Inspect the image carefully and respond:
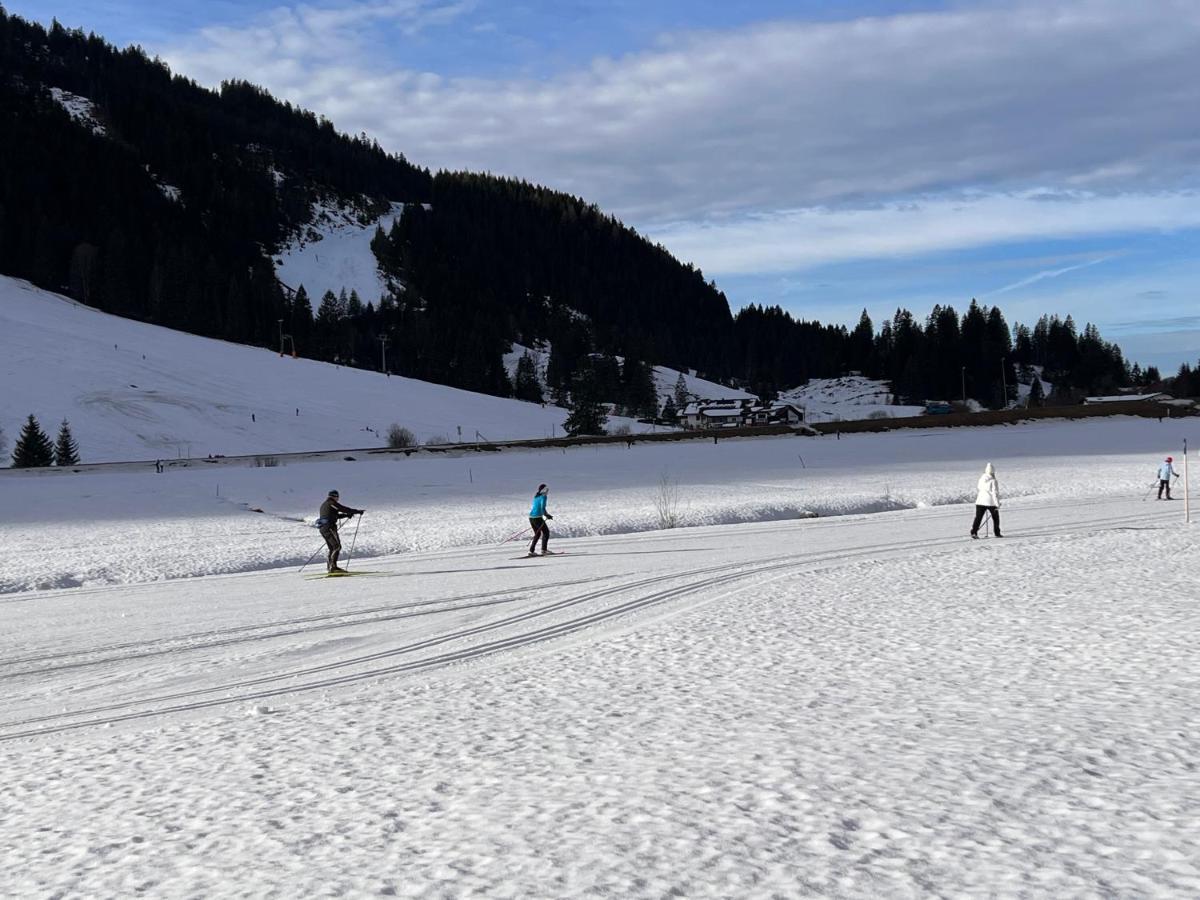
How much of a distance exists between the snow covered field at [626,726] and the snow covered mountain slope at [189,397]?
56.7m

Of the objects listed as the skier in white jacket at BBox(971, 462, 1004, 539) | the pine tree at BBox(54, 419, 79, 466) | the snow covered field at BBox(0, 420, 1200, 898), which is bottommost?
the snow covered field at BBox(0, 420, 1200, 898)

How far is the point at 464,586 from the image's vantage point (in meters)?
17.0

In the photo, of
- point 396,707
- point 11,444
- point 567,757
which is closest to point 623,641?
point 396,707

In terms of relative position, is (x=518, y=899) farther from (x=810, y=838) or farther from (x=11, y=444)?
(x=11, y=444)

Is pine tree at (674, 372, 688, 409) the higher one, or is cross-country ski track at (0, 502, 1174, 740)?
pine tree at (674, 372, 688, 409)

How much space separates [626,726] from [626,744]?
1.67ft

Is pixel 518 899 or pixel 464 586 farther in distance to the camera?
pixel 464 586

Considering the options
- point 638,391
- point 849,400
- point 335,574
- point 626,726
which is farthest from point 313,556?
point 849,400

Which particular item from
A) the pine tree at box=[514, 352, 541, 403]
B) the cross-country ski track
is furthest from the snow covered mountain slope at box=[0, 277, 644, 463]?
the cross-country ski track

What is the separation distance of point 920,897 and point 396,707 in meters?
5.27

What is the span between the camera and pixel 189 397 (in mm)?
83188

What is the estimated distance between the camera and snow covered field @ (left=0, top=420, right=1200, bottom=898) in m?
5.12

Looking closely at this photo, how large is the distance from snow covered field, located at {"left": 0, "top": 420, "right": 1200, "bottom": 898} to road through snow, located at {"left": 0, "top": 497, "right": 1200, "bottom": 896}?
3 cm

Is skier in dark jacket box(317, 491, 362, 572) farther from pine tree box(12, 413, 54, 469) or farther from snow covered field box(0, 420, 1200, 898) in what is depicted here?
pine tree box(12, 413, 54, 469)
